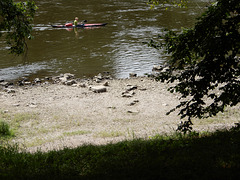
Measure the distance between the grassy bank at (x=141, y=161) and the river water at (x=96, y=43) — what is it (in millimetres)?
13870

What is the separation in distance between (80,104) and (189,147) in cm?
977

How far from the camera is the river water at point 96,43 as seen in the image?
70.3 ft

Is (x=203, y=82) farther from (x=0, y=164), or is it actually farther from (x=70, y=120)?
(x=70, y=120)

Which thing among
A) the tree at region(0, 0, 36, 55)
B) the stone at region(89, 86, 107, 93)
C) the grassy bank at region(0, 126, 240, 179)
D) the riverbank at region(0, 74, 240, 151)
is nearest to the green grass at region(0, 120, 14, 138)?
the riverbank at region(0, 74, 240, 151)

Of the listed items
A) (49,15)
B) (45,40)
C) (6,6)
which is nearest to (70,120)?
(6,6)

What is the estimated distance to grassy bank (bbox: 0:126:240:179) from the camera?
4.76 metres

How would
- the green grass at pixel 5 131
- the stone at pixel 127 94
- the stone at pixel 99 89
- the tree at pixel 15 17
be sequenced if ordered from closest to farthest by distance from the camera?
the tree at pixel 15 17 < the green grass at pixel 5 131 < the stone at pixel 127 94 < the stone at pixel 99 89

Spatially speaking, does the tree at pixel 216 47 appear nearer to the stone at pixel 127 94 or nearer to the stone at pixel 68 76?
the stone at pixel 127 94

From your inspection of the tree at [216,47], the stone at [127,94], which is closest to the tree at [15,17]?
the tree at [216,47]

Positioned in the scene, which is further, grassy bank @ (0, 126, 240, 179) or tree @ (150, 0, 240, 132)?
tree @ (150, 0, 240, 132)

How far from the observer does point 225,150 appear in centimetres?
543

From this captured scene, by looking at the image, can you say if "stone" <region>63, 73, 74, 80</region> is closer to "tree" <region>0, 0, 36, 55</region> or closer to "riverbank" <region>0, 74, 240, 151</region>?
"riverbank" <region>0, 74, 240, 151</region>

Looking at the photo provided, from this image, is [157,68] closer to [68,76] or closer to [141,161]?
[68,76]

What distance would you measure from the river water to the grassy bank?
13870 mm
